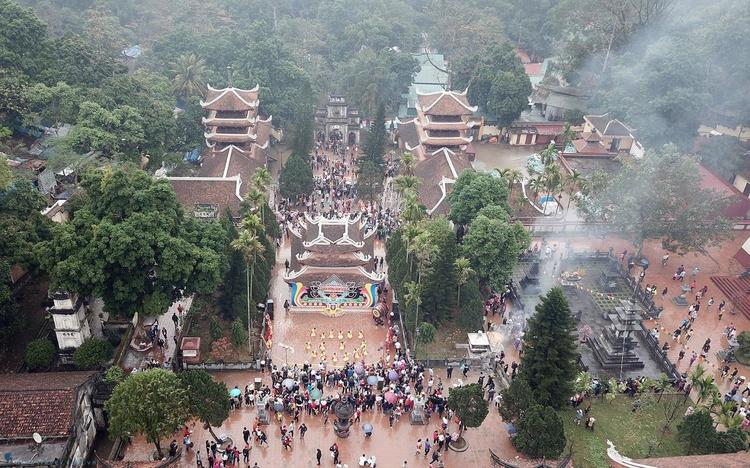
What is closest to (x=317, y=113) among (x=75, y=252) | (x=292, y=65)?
(x=292, y=65)

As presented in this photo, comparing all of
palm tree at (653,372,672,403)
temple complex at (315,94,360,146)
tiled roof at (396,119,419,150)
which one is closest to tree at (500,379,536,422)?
palm tree at (653,372,672,403)

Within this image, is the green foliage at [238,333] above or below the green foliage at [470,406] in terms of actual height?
below

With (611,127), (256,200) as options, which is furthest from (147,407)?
(611,127)

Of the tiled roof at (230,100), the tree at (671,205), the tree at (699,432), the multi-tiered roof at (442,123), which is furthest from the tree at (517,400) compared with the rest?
the tiled roof at (230,100)

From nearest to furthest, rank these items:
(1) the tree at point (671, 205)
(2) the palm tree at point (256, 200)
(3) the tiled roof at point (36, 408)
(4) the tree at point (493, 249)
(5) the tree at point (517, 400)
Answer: (3) the tiled roof at point (36, 408) < (5) the tree at point (517, 400) < (4) the tree at point (493, 249) < (2) the palm tree at point (256, 200) < (1) the tree at point (671, 205)

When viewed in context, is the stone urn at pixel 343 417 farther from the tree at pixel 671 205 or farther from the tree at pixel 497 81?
the tree at pixel 497 81

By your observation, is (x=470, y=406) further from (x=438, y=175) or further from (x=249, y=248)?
(x=438, y=175)

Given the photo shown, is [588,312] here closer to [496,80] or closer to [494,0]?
[496,80]
